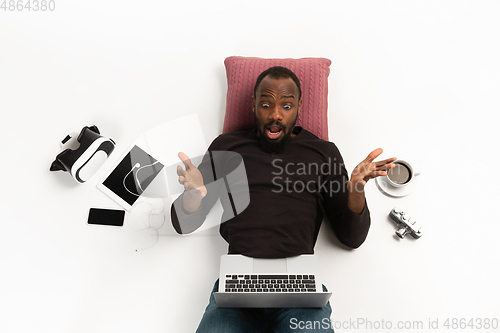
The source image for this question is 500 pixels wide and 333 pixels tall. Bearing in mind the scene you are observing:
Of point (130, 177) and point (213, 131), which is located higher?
point (213, 131)

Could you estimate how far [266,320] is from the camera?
117 cm

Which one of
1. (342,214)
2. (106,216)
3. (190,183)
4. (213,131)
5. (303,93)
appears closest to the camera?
(190,183)

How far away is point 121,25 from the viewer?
6.09ft

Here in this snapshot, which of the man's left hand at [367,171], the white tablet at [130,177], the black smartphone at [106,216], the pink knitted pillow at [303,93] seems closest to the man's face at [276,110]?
the pink knitted pillow at [303,93]

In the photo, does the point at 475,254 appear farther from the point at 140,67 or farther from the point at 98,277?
the point at 140,67

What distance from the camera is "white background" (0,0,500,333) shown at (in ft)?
4.21

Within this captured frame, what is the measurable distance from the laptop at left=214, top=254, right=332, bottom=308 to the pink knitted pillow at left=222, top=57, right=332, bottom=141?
0.60 m

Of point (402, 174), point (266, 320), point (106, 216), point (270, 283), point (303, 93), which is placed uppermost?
point (303, 93)

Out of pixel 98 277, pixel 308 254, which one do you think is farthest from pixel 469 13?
pixel 98 277

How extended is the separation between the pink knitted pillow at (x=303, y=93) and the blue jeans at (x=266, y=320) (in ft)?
2.43

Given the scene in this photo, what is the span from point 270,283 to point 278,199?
0.99 feet

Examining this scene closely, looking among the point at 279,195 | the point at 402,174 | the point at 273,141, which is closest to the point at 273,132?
the point at 273,141

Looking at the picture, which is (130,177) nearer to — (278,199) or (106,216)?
(106,216)

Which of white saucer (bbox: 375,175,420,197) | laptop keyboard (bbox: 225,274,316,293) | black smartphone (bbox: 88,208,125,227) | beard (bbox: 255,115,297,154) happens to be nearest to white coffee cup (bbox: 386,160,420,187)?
white saucer (bbox: 375,175,420,197)
